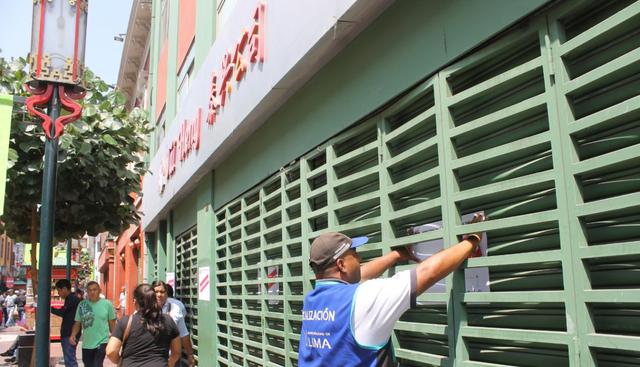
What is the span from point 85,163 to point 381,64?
198 inches

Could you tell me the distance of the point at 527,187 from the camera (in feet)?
9.32

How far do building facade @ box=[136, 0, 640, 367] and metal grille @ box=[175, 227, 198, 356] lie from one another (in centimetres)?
365

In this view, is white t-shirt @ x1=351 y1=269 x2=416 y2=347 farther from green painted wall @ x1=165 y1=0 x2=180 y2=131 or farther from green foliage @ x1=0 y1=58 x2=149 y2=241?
green painted wall @ x1=165 y1=0 x2=180 y2=131

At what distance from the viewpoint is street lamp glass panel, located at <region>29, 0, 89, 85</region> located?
555 cm

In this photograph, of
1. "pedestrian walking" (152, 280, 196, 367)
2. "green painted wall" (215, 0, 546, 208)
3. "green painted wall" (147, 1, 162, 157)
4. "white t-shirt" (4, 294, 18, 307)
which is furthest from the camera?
"white t-shirt" (4, 294, 18, 307)

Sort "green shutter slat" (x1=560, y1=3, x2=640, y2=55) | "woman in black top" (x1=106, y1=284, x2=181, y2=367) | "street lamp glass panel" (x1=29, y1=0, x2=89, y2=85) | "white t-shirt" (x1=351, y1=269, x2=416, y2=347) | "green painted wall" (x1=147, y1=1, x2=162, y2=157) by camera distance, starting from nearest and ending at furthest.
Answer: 1. "green shutter slat" (x1=560, y1=3, x2=640, y2=55)
2. "white t-shirt" (x1=351, y1=269, x2=416, y2=347)
3. "woman in black top" (x1=106, y1=284, x2=181, y2=367)
4. "street lamp glass panel" (x1=29, y1=0, x2=89, y2=85)
5. "green painted wall" (x1=147, y1=1, x2=162, y2=157)

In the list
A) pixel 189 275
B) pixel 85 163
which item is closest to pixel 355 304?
pixel 85 163

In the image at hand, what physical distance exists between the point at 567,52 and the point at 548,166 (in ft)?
1.69

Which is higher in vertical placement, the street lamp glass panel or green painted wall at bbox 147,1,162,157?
green painted wall at bbox 147,1,162,157

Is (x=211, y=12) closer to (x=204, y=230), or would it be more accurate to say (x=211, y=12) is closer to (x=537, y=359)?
(x=204, y=230)

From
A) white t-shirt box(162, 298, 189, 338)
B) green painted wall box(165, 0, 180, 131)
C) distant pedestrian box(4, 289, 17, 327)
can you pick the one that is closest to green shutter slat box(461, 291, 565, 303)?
white t-shirt box(162, 298, 189, 338)

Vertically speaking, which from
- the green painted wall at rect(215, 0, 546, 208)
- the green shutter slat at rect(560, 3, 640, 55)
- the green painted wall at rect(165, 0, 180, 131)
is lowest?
the green shutter slat at rect(560, 3, 640, 55)

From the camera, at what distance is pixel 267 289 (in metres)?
6.46

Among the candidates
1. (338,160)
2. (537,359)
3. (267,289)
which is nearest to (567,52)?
(537,359)
